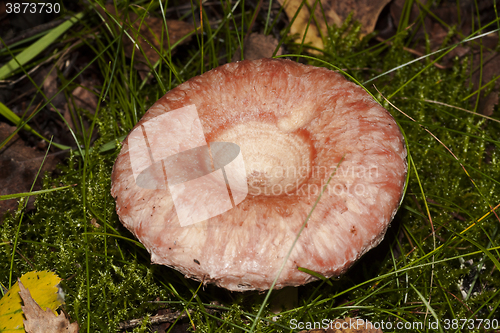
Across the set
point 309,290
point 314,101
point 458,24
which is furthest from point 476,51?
point 309,290

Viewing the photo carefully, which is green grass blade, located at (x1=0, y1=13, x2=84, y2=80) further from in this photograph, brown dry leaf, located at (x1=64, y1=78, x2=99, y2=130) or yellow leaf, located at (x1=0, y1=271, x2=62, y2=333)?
yellow leaf, located at (x1=0, y1=271, x2=62, y2=333)

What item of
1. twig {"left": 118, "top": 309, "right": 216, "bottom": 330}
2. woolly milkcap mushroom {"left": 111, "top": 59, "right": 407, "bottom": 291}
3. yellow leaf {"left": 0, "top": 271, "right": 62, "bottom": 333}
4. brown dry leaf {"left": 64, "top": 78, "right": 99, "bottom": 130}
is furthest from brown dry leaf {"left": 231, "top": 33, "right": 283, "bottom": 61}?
yellow leaf {"left": 0, "top": 271, "right": 62, "bottom": 333}

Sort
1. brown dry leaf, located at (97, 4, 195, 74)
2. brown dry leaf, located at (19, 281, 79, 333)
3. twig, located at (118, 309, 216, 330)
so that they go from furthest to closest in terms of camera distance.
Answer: brown dry leaf, located at (97, 4, 195, 74) → twig, located at (118, 309, 216, 330) → brown dry leaf, located at (19, 281, 79, 333)

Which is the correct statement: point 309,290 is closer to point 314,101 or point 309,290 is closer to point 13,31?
point 314,101

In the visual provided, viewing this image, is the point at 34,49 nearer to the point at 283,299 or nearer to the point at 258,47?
the point at 258,47

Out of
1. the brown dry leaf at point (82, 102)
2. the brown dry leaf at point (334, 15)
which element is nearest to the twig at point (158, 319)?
the brown dry leaf at point (82, 102)

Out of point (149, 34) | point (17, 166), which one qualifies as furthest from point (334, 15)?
point (17, 166)
